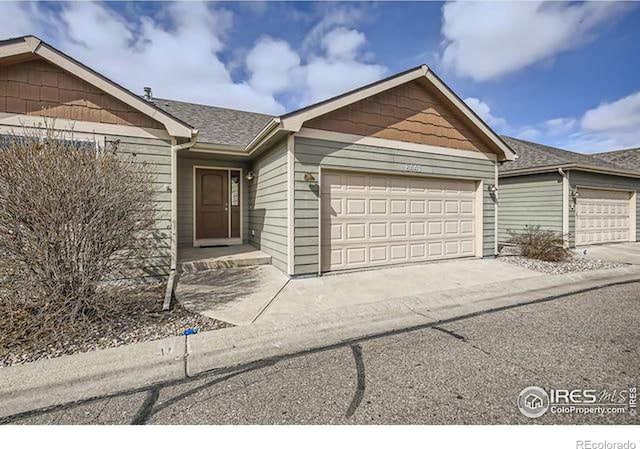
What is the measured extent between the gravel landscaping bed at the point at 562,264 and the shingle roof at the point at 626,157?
8.82 m

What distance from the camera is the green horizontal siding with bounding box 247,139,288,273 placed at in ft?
19.7

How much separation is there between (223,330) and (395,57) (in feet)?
27.2

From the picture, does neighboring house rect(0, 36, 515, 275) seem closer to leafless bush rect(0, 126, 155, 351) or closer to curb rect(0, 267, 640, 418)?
leafless bush rect(0, 126, 155, 351)

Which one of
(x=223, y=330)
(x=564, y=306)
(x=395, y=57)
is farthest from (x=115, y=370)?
(x=395, y=57)

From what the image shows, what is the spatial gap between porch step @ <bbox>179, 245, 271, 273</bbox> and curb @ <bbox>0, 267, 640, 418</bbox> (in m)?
2.97

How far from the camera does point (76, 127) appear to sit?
16.5 ft

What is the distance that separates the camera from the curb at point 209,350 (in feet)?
7.74

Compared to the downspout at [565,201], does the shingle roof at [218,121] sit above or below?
above

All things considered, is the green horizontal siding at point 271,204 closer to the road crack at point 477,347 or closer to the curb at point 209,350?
the curb at point 209,350

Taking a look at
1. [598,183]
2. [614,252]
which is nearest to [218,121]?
[614,252]

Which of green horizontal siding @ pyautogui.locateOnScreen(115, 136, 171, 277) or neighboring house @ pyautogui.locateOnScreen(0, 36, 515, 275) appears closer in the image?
neighboring house @ pyautogui.locateOnScreen(0, 36, 515, 275)

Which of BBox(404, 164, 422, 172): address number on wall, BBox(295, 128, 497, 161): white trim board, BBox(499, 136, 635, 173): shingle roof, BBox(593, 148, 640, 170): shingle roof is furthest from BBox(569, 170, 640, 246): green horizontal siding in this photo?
BBox(404, 164, 422, 172): address number on wall

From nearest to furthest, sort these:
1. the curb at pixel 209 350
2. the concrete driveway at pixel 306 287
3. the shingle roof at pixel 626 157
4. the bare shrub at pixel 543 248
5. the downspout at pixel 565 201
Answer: the curb at pixel 209 350, the concrete driveway at pixel 306 287, the bare shrub at pixel 543 248, the downspout at pixel 565 201, the shingle roof at pixel 626 157

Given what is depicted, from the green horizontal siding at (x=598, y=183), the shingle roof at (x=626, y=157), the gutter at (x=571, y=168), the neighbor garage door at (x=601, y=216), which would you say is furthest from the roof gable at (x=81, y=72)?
the shingle roof at (x=626, y=157)
